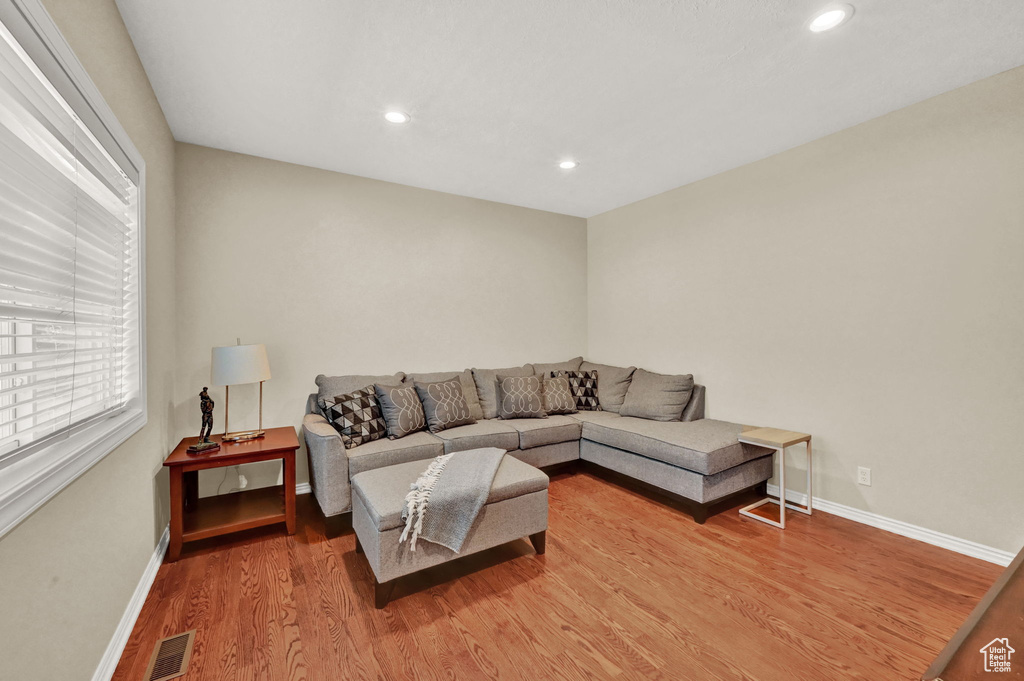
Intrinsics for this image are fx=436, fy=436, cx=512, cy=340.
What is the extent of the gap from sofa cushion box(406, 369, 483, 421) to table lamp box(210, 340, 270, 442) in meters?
1.20

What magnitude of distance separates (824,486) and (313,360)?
3.90 meters

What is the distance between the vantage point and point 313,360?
347cm

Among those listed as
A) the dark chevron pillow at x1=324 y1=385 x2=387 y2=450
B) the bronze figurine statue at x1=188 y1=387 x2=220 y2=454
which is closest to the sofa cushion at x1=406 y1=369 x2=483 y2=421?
the dark chevron pillow at x1=324 y1=385 x2=387 y2=450

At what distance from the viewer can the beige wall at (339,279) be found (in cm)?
309

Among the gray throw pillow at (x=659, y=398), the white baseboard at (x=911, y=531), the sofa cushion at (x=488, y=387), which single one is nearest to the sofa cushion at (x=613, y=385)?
the gray throw pillow at (x=659, y=398)

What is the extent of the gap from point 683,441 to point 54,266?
3.26m

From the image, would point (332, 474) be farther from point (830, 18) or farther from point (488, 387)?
point (830, 18)

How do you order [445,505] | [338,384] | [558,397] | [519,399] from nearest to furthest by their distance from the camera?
1. [445,505]
2. [338,384]
3. [519,399]
4. [558,397]

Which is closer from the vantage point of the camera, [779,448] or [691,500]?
[779,448]

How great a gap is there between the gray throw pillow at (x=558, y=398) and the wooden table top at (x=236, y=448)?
2163 mm

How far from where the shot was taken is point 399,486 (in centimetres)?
228

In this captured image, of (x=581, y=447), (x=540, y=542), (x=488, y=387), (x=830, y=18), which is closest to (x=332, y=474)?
(x=540, y=542)

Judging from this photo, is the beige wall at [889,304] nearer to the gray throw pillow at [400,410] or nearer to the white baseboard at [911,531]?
the white baseboard at [911,531]

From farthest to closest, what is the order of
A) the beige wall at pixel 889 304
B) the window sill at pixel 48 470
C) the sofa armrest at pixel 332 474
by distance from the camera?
1. the sofa armrest at pixel 332 474
2. the beige wall at pixel 889 304
3. the window sill at pixel 48 470
